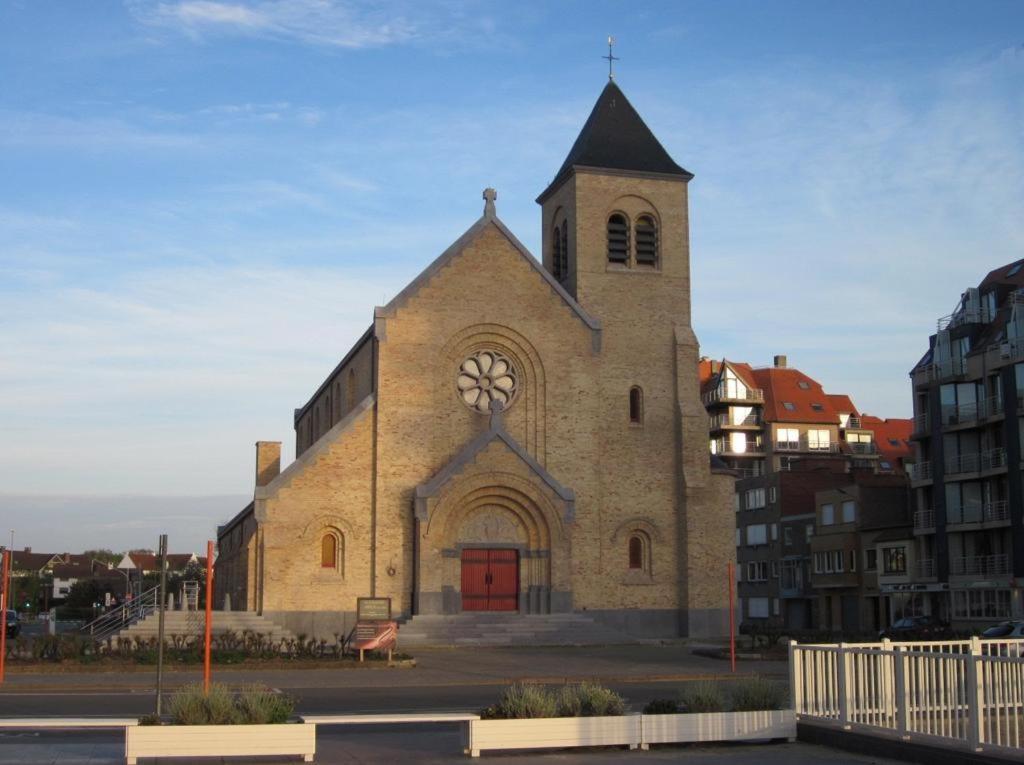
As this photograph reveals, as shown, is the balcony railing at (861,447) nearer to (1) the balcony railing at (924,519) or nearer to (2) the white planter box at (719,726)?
(1) the balcony railing at (924,519)

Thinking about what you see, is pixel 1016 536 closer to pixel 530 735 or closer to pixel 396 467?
pixel 396 467

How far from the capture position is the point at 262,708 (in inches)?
577

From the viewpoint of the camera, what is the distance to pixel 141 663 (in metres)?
28.3

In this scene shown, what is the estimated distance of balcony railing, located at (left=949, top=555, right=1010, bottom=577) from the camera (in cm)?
5497

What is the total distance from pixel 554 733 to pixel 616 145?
32.8 m

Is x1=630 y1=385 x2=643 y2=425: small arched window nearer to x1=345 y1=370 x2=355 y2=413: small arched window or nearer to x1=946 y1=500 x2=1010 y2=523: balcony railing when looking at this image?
x1=345 y1=370 x2=355 y2=413: small arched window

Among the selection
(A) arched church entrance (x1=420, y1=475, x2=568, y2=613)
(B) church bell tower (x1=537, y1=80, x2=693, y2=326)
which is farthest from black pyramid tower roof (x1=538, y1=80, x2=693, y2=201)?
(A) arched church entrance (x1=420, y1=475, x2=568, y2=613)

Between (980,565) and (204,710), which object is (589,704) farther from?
(980,565)

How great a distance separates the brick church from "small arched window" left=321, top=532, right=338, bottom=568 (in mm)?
67

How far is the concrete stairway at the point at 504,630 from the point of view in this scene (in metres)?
37.1

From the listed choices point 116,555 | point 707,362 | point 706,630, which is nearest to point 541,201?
point 706,630

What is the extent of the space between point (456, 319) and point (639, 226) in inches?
316

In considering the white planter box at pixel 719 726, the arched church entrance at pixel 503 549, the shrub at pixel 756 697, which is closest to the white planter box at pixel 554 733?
the white planter box at pixel 719 726

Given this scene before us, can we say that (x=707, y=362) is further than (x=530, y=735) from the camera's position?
Yes
